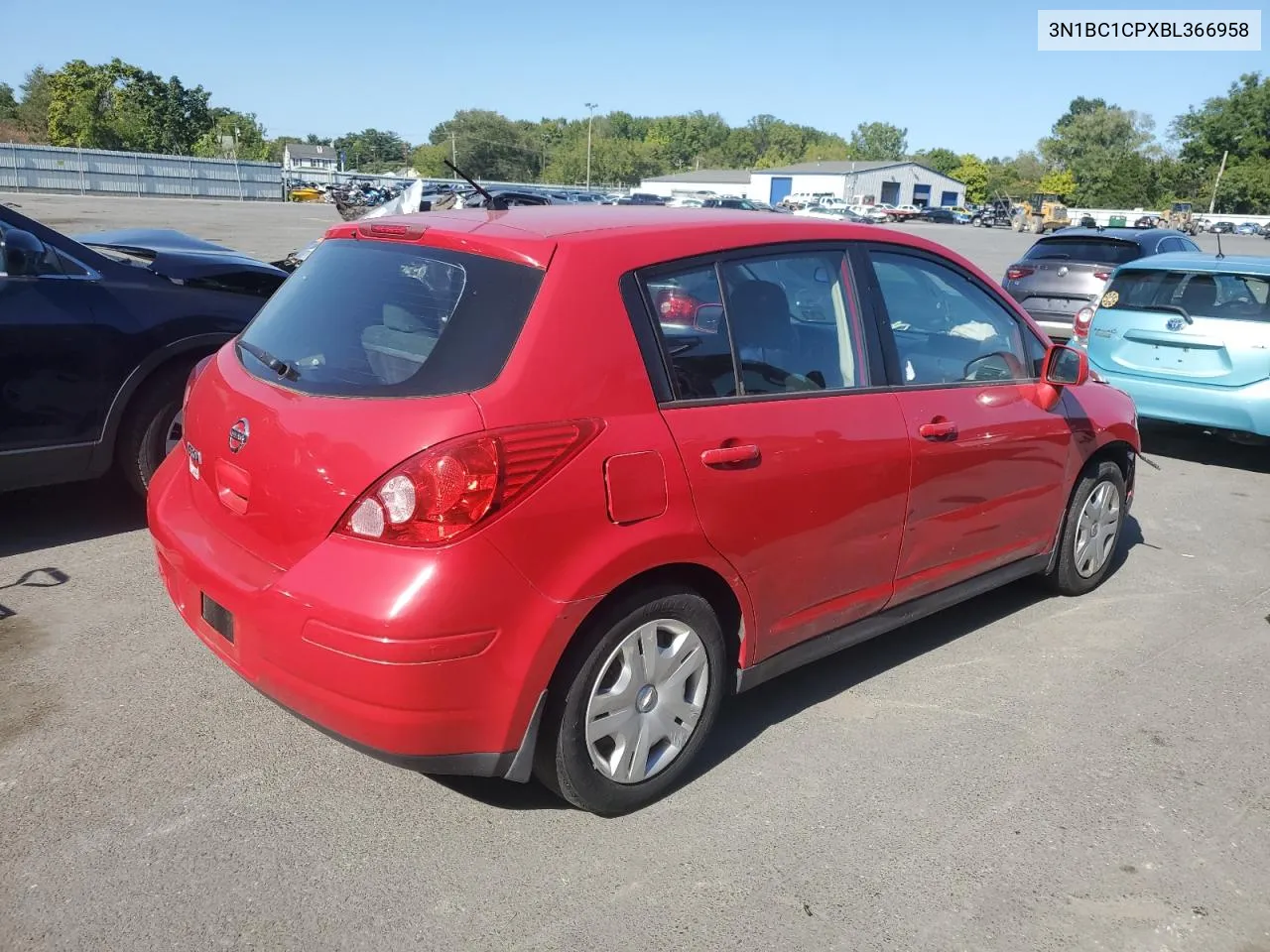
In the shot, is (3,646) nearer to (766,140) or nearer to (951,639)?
(951,639)

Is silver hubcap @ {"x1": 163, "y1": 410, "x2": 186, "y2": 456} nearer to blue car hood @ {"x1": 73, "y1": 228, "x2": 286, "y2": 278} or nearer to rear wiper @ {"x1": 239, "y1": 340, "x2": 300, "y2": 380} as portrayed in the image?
blue car hood @ {"x1": 73, "y1": 228, "x2": 286, "y2": 278}

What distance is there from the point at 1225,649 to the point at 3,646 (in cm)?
503

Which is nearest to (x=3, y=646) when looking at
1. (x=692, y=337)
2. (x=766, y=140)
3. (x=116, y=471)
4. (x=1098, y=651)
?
(x=116, y=471)

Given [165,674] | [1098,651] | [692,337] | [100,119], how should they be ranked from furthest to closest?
1. [100,119]
2. [1098,651]
3. [165,674]
4. [692,337]

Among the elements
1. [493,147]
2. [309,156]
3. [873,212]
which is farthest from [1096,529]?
[309,156]

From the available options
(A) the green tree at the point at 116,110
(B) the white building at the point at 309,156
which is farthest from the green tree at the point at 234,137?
(B) the white building at the point at 309,156

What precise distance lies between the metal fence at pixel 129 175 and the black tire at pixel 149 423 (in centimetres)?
4521

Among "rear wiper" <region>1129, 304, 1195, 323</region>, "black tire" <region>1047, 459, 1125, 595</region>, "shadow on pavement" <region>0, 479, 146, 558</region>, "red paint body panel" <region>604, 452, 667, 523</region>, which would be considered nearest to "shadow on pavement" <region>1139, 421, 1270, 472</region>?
"rear wiper" <region>1129, 304, 1195, 323</region>

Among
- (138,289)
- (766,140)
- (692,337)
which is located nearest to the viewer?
(692,337)

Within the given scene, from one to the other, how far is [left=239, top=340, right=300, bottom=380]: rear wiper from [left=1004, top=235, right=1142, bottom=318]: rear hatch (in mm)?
11403

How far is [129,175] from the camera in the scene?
45.8m

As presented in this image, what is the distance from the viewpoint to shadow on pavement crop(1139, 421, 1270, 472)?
8.30 m

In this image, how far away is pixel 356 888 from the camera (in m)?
2.71

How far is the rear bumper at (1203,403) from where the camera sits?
23.9 ft
